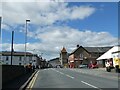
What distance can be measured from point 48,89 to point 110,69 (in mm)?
35940

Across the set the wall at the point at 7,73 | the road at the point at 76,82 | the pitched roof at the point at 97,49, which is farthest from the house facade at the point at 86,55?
the wall at the point at 7,73

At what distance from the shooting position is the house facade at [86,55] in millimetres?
140625

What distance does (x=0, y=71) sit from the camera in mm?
19547

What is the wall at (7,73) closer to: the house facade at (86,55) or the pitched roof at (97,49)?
the house facade at (86,55)

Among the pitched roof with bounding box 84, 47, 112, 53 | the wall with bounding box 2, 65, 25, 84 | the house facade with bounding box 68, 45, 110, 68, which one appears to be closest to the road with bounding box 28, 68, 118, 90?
the wall with bounding box 2, 65, 25, 84

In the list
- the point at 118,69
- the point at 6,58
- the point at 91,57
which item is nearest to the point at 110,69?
the point at 118,69

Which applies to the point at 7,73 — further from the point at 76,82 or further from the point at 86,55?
the point at 86,55

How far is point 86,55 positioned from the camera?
141375 millimetres

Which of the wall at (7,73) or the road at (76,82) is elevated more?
the wall at (7,73)

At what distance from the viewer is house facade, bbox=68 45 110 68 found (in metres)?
141

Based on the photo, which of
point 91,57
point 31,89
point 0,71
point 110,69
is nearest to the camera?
point 31,89

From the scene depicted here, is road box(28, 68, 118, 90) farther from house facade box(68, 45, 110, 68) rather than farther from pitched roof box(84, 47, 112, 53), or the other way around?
pitched roof box(84, 47, 112, 53)

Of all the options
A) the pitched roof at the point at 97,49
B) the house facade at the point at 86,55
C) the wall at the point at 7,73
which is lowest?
the wall at the point at 7,73

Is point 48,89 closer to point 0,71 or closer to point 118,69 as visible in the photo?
point 0,71
